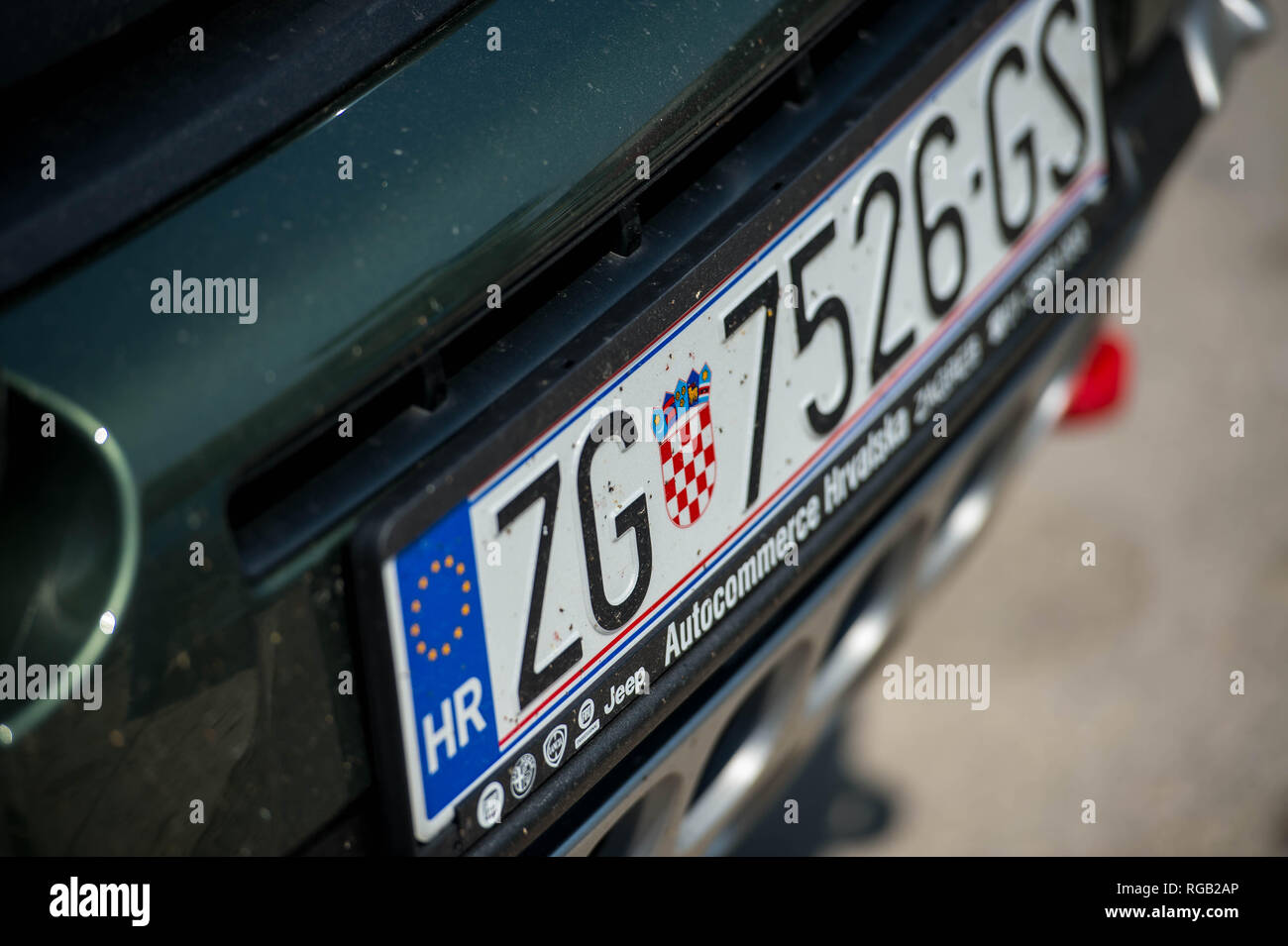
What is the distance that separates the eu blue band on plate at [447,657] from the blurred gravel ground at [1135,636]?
91 centimetres

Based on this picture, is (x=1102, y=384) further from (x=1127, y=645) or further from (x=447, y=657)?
(x=447, y=657)

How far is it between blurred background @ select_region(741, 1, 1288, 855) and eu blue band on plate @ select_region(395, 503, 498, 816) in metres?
0.83

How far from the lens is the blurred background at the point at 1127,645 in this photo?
2.38m

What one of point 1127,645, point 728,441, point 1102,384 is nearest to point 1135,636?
point 1127,645

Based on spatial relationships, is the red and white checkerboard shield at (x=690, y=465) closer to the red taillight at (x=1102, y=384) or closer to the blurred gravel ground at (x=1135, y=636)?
the blurred gravel ground at (x=1135, y=636)

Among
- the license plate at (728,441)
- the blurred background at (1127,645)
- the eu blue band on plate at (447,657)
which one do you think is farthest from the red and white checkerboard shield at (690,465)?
the blurred background at (1127,645)

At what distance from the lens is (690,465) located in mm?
1383

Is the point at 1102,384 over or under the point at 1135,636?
over

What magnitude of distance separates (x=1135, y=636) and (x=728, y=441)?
145cm

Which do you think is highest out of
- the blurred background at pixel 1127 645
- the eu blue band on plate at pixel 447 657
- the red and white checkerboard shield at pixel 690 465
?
the red and white checkerboard shield at pixel 690 465

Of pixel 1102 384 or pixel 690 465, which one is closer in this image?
pixel 690 465
